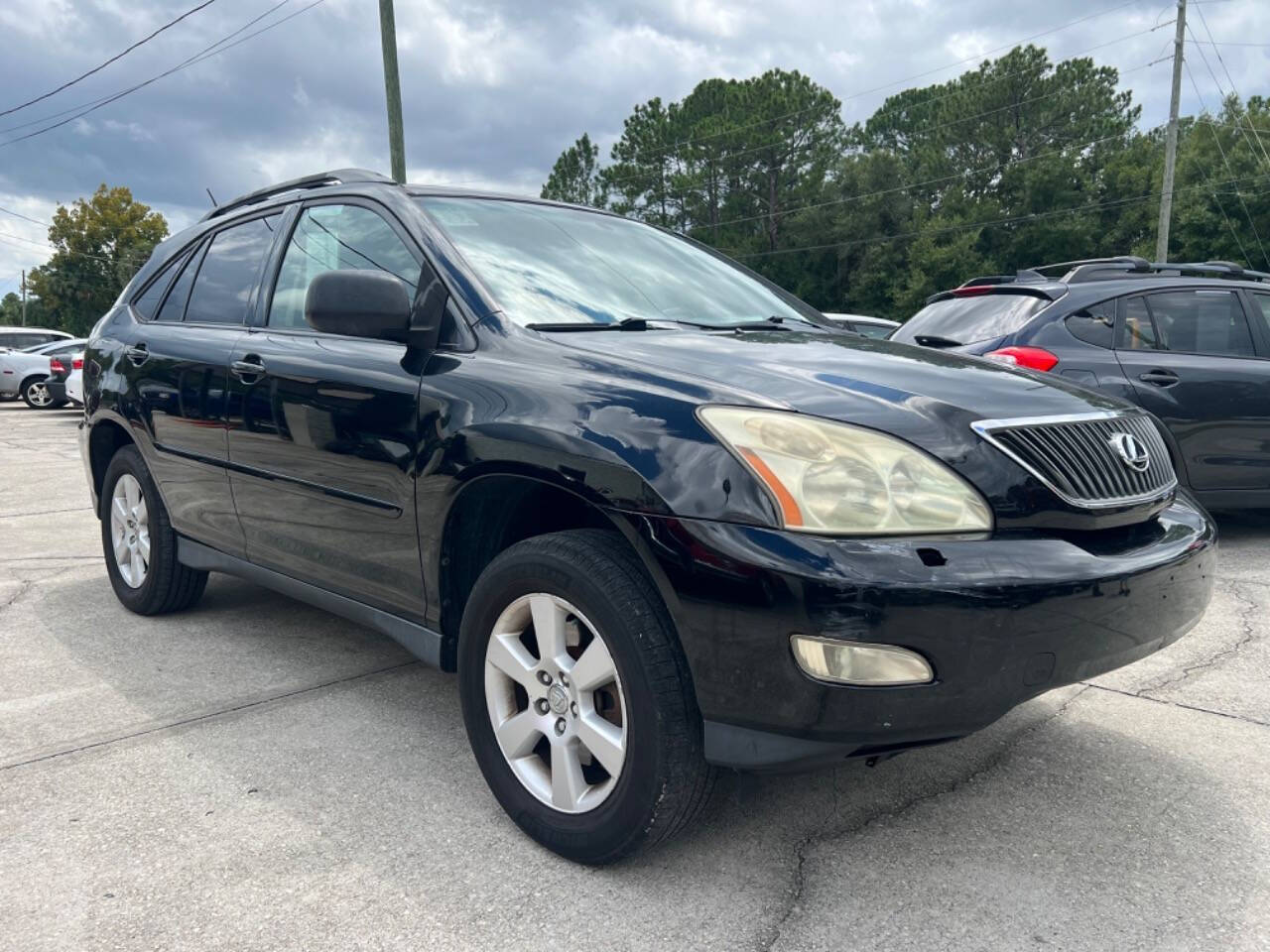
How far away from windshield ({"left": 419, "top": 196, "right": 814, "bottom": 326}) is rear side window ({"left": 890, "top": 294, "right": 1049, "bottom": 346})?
2.43 metres

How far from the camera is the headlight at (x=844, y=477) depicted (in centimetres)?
199

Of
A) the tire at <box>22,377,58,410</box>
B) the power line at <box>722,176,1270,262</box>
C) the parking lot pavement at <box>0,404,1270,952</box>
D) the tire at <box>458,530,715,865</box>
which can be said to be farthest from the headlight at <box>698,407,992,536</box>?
the power line at <box>722,176,1270,262</box>

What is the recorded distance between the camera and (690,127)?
2072 inches

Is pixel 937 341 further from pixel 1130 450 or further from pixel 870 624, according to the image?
pixel 870 624

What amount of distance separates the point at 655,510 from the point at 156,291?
3230 mm

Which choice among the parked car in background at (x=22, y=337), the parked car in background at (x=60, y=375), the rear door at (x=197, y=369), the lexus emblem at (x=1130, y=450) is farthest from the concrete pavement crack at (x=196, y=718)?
the parked car in background at (x=22, y=337)

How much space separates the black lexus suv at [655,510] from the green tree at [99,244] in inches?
2074

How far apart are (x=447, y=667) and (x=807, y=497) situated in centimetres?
118

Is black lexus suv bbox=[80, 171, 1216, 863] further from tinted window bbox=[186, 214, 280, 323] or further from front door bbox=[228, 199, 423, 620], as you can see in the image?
tinted window bbox=[186, 214, 280, 323]

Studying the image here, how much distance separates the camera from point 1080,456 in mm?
2291

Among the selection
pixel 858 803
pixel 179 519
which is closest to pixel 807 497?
pixel 858 803

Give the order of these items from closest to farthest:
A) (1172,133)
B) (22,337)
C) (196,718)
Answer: (196,718) < (22,337) < (1172,133)

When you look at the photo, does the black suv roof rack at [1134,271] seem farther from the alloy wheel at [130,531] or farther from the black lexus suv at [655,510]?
the alloy wheel at [130,531]

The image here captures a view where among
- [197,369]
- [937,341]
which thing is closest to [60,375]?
[197,369]
